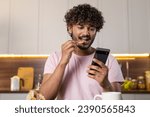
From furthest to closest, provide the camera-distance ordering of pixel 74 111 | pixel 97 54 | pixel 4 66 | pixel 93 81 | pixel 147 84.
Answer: pixel 4 66 < pixel 147 84 < pixel 93 81 < pixel 97 54 < pixel 74 111

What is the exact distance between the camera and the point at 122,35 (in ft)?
10.1

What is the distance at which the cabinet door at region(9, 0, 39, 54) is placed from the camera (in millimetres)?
3102

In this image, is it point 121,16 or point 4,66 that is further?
point 4,66

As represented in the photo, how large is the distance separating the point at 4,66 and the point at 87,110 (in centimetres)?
279

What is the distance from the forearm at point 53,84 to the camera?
1198 mm

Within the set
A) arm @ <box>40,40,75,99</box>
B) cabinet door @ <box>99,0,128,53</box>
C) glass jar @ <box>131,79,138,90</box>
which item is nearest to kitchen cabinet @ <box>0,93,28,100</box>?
cabinet door @ <box>99,0,128,53</box>

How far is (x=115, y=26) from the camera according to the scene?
10.2 ft

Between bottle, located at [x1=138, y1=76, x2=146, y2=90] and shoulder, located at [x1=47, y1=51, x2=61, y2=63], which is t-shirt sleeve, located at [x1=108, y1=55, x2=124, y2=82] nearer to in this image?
shoulder, located at [x1=47, y1=51, x2=61, y2=63]

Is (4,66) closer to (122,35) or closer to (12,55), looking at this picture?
(12,55)

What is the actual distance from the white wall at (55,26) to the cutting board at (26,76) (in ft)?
0.74

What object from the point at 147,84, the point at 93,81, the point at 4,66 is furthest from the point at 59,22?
the point at 93,81

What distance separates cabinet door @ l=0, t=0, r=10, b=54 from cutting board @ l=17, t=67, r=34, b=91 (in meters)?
0.29

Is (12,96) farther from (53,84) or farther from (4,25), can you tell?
(53,84)

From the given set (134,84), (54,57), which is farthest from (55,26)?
(54,57)
